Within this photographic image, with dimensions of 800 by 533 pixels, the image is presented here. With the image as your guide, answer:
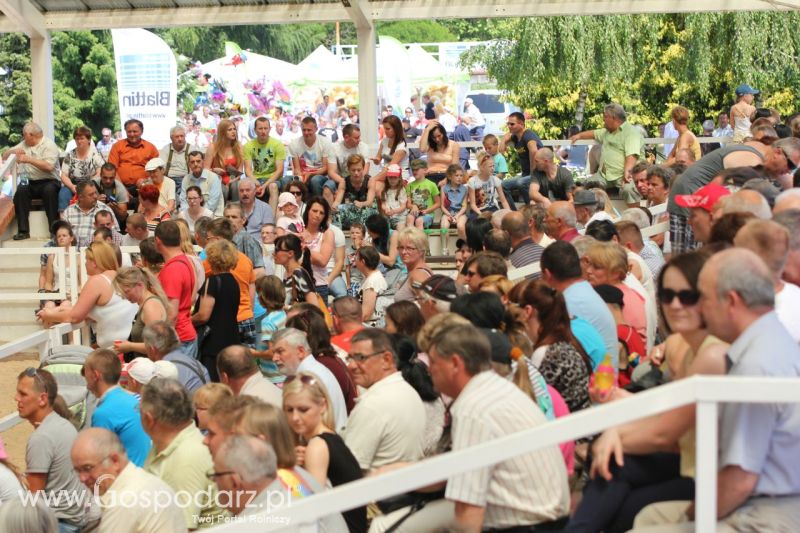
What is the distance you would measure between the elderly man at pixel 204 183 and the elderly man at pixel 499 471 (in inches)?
396

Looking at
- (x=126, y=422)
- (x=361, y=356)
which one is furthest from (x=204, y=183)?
(x=361, y=356)

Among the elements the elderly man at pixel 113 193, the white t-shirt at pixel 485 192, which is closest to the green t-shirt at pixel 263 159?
the elderly man at pixel 113 193

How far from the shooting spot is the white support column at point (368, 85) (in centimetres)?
1708

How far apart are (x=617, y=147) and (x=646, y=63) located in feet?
50.9

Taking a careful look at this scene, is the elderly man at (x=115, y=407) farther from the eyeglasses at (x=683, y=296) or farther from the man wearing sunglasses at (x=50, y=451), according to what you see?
the eyeglasses at (x=683, y=296)

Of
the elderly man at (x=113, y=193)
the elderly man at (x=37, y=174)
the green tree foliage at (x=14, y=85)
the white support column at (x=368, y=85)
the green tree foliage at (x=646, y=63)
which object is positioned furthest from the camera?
the green tree foliage at (x=14, y=85)

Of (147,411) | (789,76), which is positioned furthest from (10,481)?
(789,76)

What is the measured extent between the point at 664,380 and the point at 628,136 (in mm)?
9594

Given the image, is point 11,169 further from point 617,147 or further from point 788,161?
point 788,161

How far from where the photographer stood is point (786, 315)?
486cm

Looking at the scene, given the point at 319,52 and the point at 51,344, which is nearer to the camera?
the point at 51,344

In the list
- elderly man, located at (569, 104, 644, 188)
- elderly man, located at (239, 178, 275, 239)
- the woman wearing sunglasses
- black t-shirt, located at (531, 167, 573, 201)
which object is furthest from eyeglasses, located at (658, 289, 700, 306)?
elderly man, located at (569, 104, 644, 188)

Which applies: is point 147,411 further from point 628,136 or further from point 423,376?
point 628,136

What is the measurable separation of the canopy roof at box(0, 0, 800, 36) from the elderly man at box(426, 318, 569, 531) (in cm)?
1204
